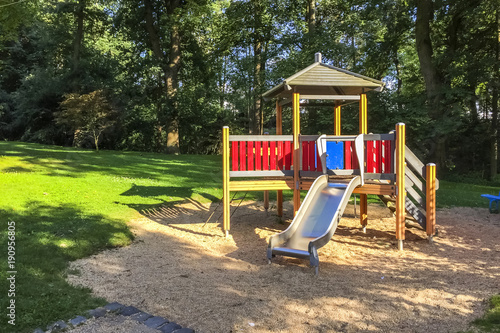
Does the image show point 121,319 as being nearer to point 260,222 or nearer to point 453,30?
point 260,222

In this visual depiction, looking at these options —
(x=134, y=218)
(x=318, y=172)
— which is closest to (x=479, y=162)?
(x=318, y=172)

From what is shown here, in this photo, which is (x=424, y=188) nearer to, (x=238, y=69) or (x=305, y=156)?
(x=305, y=156)

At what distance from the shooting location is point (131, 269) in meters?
6.71

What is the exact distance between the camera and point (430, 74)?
22.7 meters

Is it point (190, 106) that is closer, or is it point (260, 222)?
point (260, 222)

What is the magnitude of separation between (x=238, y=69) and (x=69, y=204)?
20.5 metres

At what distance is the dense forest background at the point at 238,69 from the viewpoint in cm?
2258

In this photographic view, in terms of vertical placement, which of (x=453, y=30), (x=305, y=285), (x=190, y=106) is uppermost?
(x=453, y=30)

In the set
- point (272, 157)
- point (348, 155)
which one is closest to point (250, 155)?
point (272, 157)

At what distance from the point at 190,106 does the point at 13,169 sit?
15892 millimetres

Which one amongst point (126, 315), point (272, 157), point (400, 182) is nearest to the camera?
point (126, 315)

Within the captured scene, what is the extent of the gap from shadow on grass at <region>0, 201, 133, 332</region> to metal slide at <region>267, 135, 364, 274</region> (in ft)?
10.4

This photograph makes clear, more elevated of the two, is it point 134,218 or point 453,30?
point 453,30

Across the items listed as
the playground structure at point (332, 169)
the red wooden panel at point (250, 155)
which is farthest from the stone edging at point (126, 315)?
the red wooden panel at point (250, 155)
